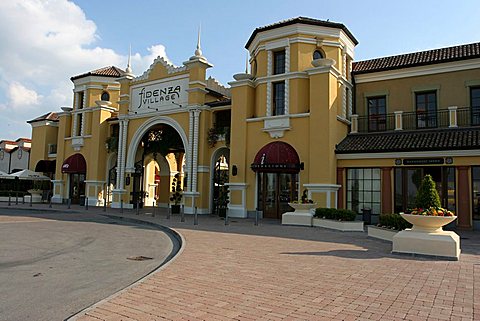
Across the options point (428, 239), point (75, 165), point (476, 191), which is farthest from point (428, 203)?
point (75, 165)

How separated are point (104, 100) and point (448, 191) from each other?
91.2 feet

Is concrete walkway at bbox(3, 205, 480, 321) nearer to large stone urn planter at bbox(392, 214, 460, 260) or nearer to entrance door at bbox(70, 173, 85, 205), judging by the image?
large stone urn planter at bbox(392, 214, 460, 260)

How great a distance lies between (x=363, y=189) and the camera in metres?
20.0

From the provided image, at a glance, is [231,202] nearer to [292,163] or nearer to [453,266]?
[292,163]

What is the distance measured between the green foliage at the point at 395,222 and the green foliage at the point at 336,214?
2.40 meters

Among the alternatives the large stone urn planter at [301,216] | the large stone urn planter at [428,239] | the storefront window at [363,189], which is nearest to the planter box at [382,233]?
the large stone urn planter at [428,239]

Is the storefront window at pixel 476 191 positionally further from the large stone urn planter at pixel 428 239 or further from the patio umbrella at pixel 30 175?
the patio umbrella at pixel 30 175

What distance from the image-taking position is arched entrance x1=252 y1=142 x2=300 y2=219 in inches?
793

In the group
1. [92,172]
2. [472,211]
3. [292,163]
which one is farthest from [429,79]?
[92,172]

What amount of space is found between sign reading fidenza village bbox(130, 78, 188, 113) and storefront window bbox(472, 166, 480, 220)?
56.8 ft

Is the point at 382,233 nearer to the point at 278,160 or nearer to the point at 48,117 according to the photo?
the point at 278,160

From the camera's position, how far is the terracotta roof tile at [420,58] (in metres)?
20.0

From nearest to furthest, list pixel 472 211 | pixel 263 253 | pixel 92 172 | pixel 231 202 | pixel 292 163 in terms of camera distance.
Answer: pixel 263 253 < pixel 472 211 < pixel 292 163 < pixel 231 202 < pixel 92 172

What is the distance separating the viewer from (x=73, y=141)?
109 feet
